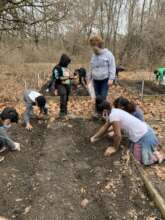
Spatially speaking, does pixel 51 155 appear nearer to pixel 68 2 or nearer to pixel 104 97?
pixel 104 97

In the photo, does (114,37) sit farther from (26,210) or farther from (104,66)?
(26,210)

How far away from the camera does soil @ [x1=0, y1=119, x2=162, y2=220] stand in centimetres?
325

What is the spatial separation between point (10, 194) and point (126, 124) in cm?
196

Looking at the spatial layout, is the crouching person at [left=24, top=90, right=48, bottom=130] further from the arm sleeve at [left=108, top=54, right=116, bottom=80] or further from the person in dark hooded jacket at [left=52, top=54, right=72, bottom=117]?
the arm sleeve at [left=108, top=54, right=116, bottom=80]

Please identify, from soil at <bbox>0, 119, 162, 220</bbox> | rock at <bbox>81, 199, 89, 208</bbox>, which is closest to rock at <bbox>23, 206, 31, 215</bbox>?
soil at <bbox>0, 119, 162, 220</bbox>

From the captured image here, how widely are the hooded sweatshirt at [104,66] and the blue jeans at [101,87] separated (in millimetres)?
135

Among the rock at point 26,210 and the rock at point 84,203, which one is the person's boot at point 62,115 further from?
the rock at point 26,210

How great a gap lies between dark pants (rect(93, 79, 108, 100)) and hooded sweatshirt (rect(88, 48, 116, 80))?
0.14 meters

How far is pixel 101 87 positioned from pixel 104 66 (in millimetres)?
515

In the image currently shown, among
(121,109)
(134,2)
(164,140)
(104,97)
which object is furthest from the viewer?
(134,2)

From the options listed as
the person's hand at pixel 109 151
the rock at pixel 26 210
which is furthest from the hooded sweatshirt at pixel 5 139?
the person's hand at pixel 109 151

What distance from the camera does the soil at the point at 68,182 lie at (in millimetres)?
3246

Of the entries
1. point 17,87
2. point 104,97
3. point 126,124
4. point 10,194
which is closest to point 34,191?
point 10,194

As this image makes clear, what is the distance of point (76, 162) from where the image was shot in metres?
4.35
